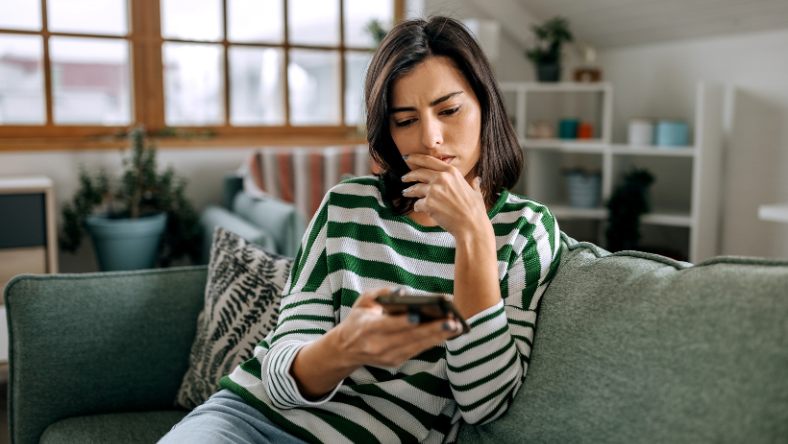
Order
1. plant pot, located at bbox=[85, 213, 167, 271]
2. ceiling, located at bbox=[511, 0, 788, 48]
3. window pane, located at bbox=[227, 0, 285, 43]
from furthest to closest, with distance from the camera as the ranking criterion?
window pane, located at bbox=[227, 0, 285, 43] → ceiling, located at bbox=[511, 0, 788, 48] → plant pot, located at bbox=[85, 213, 167, 271]

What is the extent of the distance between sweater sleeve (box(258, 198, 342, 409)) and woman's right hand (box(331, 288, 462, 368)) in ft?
0.43

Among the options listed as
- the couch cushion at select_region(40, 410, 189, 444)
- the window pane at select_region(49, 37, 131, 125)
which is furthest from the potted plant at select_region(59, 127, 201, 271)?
the couch cushion at select_region(40, 410, 189, 444)

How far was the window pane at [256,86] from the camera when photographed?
3496 mm

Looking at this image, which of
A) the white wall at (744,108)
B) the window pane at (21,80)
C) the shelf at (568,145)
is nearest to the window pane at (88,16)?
the window pane at (21,80)

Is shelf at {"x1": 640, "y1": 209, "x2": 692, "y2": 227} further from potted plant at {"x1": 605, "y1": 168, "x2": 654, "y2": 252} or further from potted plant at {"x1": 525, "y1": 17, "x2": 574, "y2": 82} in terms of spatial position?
potted plant at {"x1": 525, "y1": 17, "x2": 574, "y2": 82}

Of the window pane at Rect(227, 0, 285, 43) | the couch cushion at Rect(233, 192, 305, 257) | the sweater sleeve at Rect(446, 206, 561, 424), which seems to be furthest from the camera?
the window pane at Rect(227, 0, 285, 43)

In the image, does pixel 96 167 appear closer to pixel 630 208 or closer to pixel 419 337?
pixel 630 208

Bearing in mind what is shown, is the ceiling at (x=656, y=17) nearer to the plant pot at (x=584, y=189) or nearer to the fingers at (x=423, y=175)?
Result: the plant pot at (x=584, y=189)

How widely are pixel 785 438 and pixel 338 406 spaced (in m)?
0.59

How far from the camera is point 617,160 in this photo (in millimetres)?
3717

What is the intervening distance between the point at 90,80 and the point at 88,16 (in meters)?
0.30

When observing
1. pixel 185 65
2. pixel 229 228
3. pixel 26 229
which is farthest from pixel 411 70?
pixel 185 65

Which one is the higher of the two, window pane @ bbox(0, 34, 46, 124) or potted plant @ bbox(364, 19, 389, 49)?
potted plant @ bbox(364, 19, 389, 49)

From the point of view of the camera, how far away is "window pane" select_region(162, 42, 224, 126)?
10.9 feet
